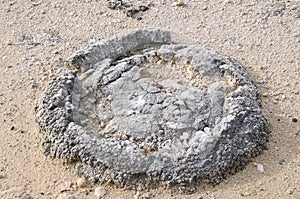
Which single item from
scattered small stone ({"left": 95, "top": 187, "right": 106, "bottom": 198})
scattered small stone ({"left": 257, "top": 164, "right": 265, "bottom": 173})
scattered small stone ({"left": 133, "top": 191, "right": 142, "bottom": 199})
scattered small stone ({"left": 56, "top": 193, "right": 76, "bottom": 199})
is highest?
scattered small stone ({"left": 257, "top": 164, "right": 265, "bottom": 173})

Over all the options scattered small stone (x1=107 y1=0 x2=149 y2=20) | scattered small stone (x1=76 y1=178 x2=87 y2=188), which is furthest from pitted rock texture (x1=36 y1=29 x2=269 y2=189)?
scattered small stone (x1=107 y1=0 x2=149 y2=20)

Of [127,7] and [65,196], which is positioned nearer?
[65,196]

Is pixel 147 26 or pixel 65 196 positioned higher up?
pixel 147 26

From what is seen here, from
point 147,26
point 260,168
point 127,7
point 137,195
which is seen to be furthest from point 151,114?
point 127,7

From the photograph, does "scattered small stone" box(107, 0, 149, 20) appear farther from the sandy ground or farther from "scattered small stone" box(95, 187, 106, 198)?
"scattered small stone" box(95, 187, 106, 198)

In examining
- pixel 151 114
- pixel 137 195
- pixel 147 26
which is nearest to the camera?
pixel 137 195

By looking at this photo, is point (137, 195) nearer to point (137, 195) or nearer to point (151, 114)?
point (137, 195)

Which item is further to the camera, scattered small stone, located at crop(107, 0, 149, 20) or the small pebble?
scattered small stone, located at crop(107, 0, 149, 20)
